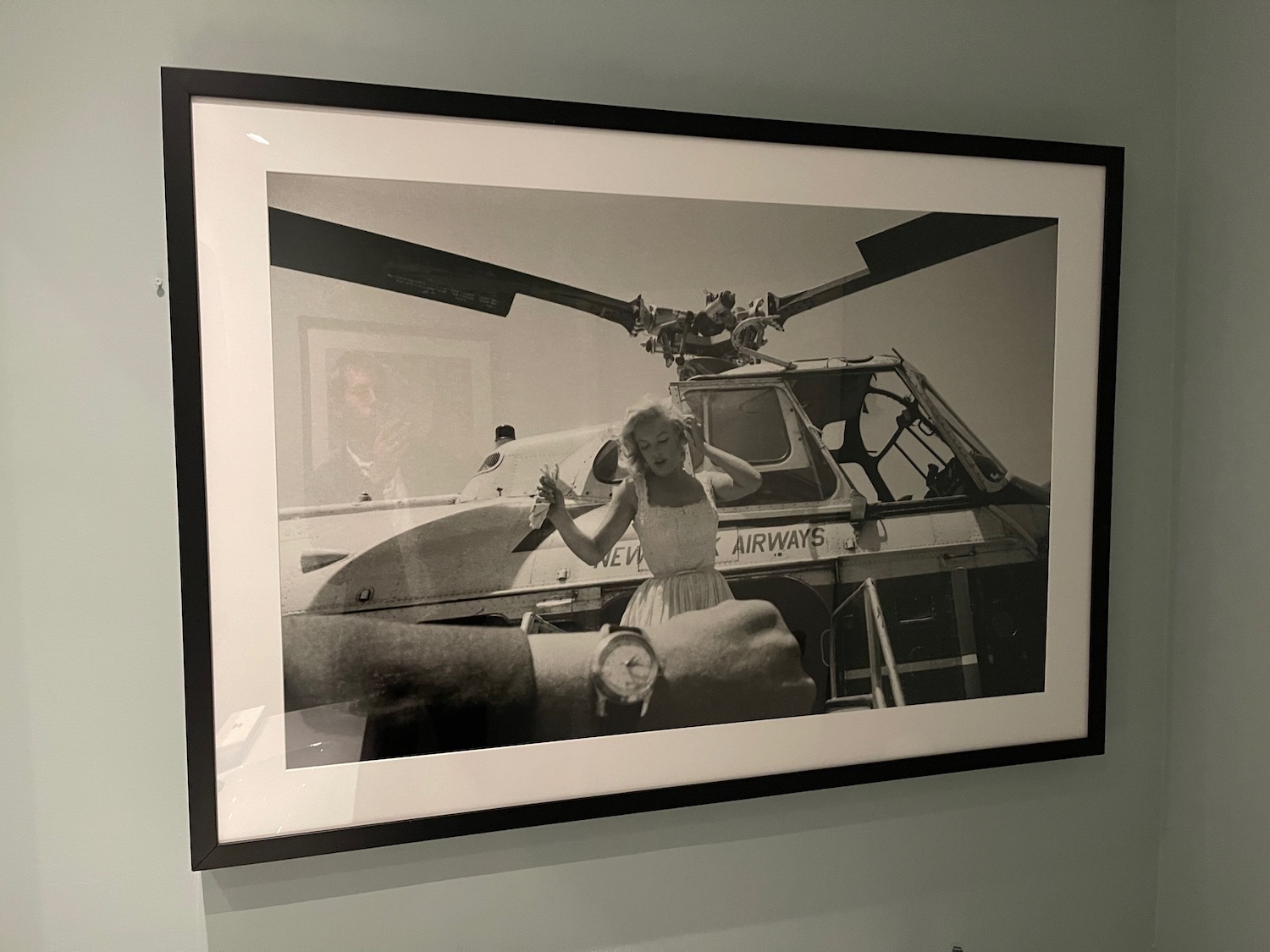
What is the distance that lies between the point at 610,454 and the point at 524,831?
45 centimetres

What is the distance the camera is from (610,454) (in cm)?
91

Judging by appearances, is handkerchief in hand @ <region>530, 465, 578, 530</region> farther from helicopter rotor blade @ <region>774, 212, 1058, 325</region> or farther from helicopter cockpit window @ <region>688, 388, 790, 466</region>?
helicopter rotor blade @ <region>774, 212, 1058, 325</region>

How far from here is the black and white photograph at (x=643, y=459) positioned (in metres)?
0.84

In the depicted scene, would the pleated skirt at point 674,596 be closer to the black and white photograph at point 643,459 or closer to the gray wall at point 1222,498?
the black and white photograph at point 643,459

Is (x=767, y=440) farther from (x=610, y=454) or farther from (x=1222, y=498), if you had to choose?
(x=1222, y=498)

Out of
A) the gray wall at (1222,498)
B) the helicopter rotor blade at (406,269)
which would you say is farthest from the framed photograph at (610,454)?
the gray wall at (1222,498)

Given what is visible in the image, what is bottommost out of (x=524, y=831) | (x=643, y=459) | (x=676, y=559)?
(x=524, y=831)

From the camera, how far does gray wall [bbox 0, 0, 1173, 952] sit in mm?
819

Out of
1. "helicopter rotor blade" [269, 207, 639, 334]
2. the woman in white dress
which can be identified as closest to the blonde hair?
the woman in white dress

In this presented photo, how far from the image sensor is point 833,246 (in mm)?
962

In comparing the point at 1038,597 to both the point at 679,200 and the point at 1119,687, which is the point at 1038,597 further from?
the point at 679,200

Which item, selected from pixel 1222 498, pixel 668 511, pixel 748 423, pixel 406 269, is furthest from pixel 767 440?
pixel 1222 498

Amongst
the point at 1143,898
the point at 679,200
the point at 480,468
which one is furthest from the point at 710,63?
the point at 1143,898

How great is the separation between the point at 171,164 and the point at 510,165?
1.07 feet
